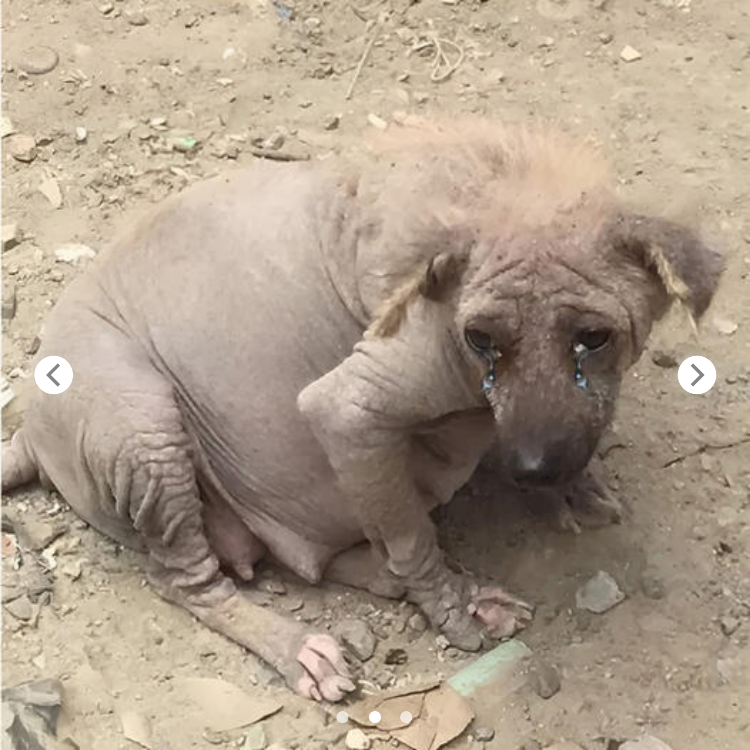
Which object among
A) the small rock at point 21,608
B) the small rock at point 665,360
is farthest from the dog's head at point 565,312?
the small rock at point 21,608

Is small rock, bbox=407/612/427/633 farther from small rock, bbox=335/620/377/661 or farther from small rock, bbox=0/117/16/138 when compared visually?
small rock, bbox=0/117/16/138

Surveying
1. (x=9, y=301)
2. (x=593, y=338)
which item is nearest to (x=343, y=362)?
(x=593, y=338)

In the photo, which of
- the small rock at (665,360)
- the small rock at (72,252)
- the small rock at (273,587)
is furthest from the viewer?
the small rock at (72,252)

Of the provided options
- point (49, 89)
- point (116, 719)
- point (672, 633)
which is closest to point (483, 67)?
point (49, 89)

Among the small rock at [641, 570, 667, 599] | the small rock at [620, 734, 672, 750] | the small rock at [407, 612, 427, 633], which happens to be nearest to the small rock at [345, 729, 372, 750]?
the small rock at [407, 612, 427, 633]

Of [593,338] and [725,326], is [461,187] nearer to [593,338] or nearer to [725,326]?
[593,338]

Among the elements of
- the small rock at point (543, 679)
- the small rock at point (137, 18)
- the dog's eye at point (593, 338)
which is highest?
the dog's eye at point (593, 338)

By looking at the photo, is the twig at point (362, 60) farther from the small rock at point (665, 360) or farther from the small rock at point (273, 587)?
the small rock at point (273, 587)

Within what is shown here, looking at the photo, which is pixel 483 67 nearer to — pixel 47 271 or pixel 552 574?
pixel 47 271
